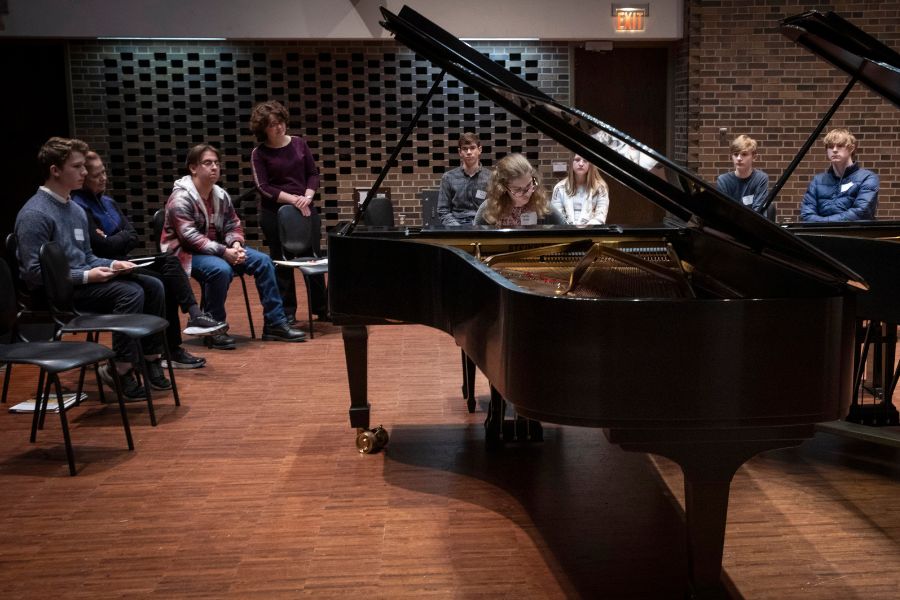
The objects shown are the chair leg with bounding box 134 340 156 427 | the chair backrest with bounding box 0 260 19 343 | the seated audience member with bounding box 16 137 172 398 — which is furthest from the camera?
the seated audience member with bounding box 16 137 172 398

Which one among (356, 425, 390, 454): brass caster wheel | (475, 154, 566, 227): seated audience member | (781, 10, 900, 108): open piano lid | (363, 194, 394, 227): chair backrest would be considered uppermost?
(781, 10, 900, 108): open piano lid

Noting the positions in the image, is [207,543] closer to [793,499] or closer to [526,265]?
[526,265]

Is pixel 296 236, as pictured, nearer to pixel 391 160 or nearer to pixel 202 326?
pixel 202 326

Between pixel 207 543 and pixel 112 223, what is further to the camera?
pixel 112 223

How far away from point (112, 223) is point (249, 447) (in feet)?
6.93

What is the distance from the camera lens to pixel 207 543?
3.14 metres

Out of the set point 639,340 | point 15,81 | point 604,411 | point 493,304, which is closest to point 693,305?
point 639,340

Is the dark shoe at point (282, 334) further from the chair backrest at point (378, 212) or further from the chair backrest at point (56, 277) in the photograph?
the chair backrest at point (56, 277)

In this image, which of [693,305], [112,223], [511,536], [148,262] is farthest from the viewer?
[112,223]

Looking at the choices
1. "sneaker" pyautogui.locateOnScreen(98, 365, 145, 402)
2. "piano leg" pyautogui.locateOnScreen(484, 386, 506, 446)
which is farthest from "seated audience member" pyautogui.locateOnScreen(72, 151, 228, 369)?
"piano leg" pyautogui.locateOnScreen(484, 386, 506, 446)

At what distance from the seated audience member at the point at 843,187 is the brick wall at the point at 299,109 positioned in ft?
11.8

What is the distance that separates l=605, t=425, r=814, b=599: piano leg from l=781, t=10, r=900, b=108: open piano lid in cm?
170

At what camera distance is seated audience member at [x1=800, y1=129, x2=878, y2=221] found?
19.7 feet

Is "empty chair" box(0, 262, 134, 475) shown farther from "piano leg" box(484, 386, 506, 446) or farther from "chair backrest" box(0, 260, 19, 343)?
"piano leg" box(484, 386, 506, 446)
